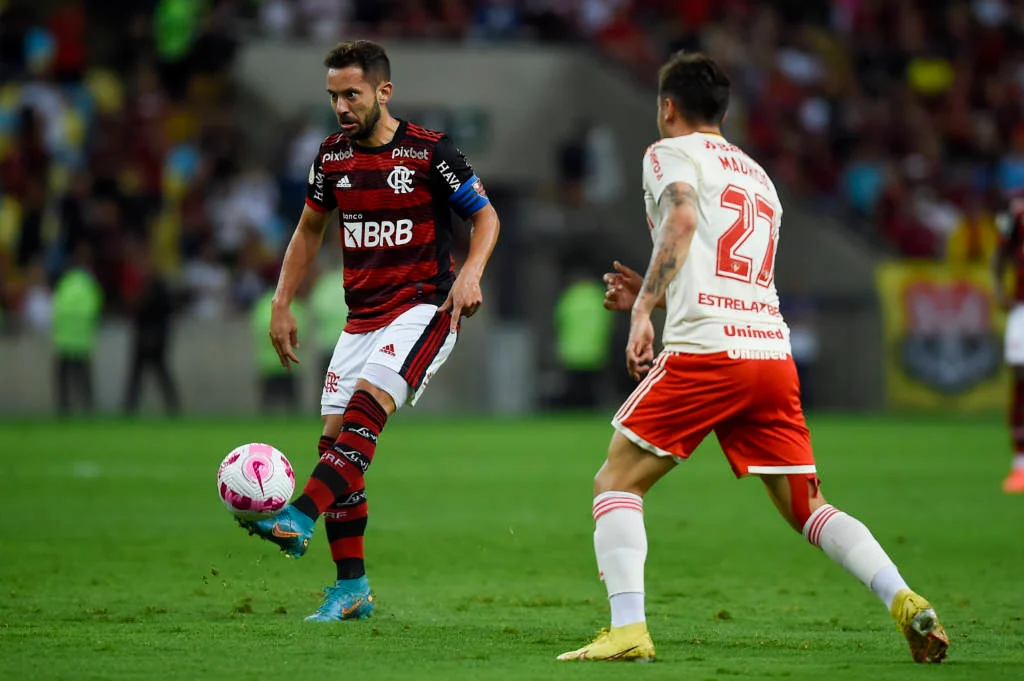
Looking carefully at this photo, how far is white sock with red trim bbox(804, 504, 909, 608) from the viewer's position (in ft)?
21.0

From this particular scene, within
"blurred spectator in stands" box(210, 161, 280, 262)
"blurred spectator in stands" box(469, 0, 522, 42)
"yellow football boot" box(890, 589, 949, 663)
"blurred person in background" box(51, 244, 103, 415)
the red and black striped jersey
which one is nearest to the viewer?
"yellow football boot" box(890, 589, 949, 663)

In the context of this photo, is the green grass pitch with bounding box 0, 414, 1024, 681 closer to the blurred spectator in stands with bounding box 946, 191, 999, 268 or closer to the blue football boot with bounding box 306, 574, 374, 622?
the blue football boot with bounding box 306, 574, 374, 622

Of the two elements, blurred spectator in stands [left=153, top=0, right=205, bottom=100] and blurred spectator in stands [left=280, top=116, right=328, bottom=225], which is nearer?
blurred spectator in stands [left=280, top=116, right=328, bottom=225]

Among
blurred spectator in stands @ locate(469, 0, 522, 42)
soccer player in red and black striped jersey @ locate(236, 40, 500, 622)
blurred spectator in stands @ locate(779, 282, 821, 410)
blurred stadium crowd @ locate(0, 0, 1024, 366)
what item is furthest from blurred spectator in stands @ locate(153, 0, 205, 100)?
soccer player in red and black striped jersey @ locate(236, 40, 500, 622)

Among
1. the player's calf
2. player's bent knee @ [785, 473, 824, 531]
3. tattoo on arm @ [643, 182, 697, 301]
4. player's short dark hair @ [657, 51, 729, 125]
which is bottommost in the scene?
the player's calf

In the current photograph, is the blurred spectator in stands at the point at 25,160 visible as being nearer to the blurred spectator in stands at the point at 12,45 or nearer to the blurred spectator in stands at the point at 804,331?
the blurred spectator in stands at the point at 12,45

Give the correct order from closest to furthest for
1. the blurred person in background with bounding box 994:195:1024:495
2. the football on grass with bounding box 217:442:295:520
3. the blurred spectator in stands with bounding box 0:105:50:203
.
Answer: the football on grass with bounding box 217:442:295:520
the blurred person in background with bounding box 994:195:1024:495
the blurred spectator in stands with bounding box 0:105:50:203

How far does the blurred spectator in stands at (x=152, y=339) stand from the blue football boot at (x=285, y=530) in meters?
17.6

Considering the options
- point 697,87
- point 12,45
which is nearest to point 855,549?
point 697,87

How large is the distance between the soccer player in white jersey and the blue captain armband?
55.5 inches

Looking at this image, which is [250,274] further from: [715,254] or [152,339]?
[715,254]

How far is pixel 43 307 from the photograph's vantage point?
24516 mm

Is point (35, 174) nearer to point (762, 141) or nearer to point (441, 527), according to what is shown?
point (762, 141)

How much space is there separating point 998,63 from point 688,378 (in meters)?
25.1
